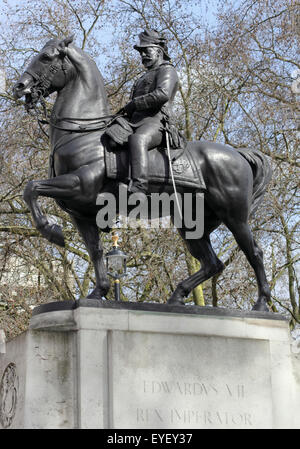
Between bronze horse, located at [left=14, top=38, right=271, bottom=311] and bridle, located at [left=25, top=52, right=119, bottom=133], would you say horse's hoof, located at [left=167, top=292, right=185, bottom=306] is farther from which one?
bridle, located at [left=25, top=52, right=119, bottom=133]

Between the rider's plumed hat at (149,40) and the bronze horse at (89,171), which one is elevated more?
the rider's plumed hat at (149,40)

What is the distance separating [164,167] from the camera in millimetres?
7812

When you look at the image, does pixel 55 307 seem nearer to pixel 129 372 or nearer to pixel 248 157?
pixel 129 372

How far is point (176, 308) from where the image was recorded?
7348 mm

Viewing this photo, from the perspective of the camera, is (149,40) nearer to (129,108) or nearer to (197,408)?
(129,108)

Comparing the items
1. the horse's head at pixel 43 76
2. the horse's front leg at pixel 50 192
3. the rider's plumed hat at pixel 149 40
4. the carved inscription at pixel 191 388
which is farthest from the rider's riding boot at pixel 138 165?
the carved inscription at pixel 191 388

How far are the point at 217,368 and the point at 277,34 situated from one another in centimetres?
1256

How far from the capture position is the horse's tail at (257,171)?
850 cm

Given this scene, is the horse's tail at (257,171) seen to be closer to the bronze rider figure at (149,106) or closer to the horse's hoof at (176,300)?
the bronze rider figure at (149,106)

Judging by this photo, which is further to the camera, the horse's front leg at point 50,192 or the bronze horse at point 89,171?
the bronze horse at point 89,171

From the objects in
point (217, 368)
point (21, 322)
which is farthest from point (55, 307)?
point (21, 322)

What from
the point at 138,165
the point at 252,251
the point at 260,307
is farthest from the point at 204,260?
the point at 138,165

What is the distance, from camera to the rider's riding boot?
7.45 m

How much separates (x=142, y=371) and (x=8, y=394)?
1.18 meters
